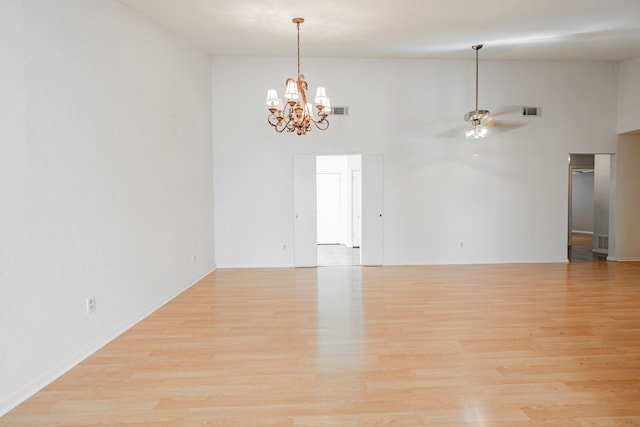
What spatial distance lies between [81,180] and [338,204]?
7.68 meters

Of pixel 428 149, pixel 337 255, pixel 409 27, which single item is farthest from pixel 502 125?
pixel 337 255

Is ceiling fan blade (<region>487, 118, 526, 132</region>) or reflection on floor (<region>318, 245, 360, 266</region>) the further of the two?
reflection on floor (<region>318, 245, 360, 266</region>)

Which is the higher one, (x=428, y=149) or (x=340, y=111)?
(x=340, y=111)

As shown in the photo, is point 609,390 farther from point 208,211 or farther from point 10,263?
point 208,211

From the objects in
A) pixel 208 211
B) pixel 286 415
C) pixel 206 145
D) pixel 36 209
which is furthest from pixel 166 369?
pixel 206 145

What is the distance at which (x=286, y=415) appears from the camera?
2.27 metres

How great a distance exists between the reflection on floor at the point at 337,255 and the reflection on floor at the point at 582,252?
4406mm

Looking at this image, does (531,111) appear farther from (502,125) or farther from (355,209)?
(355,209)

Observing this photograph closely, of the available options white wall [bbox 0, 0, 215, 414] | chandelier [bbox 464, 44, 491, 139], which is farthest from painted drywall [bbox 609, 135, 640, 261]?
white wall [bbox 0, 0, 215, 414]

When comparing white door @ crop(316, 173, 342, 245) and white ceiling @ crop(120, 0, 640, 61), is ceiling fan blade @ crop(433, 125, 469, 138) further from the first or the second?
white door @ crop(316, 173, 342, 245)

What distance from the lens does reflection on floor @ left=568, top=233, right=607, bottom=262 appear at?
7766 millimetres

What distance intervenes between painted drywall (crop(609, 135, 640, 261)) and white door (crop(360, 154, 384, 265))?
15.5ft

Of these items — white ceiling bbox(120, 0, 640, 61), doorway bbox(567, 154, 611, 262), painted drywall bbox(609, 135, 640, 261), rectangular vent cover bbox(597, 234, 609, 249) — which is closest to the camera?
white ceiling bbox(120, 0, 640, 61)

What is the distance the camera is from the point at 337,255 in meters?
8.54
